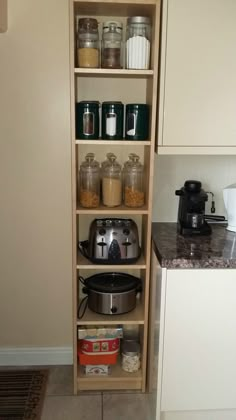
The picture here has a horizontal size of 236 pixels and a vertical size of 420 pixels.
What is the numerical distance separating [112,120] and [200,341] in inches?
42.2

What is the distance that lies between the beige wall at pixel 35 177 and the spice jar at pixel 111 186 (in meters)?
0.27

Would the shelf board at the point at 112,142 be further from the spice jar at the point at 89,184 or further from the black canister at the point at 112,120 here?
the spice jar at the point at 89,184

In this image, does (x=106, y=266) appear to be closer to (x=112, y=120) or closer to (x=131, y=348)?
(x=131, y=348)

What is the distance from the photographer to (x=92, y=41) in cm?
181

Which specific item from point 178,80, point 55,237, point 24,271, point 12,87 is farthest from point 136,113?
point 24,271

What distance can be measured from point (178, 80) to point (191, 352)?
1194mm

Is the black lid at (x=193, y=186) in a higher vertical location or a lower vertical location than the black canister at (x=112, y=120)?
lower

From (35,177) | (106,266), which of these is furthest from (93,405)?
(35,177)

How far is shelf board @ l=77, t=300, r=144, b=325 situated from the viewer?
2.03m

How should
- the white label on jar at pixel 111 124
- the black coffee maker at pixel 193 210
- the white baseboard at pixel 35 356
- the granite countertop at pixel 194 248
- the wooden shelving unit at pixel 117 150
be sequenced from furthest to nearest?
the white baseboard at pixel 35 356
the black coffee maker at pixel 193 210
the white label on jar at pixel 111 124
the wooden shelving unit at pixel 117 150
the granite countertop at pixel 194 248

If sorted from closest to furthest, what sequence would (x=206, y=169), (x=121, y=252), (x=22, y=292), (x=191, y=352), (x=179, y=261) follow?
(x=179, y=261)
(x=191, y=352)
(x=121, y=252)
(x=206, y=169)
(x=22, y=292)

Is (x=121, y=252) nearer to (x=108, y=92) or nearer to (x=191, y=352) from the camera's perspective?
(x=191, y=352)

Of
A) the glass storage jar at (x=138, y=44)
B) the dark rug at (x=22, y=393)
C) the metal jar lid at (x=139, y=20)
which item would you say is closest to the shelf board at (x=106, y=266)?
the dark rug at (x=22, y=393)

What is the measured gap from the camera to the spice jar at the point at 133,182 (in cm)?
198
